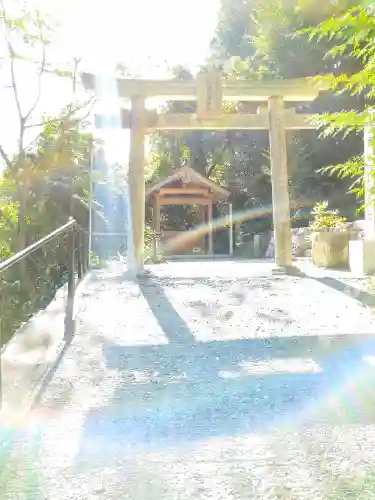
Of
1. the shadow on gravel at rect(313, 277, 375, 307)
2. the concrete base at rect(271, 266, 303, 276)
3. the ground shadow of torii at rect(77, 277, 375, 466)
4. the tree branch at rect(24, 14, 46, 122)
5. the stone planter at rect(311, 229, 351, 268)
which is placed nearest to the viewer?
the ground shadow of torii at rect(77, 277, 375, 466)

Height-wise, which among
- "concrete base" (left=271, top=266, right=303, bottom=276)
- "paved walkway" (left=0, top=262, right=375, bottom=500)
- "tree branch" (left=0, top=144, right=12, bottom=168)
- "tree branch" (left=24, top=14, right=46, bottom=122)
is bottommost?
"paved walkway" (left=0, top=262, right=375, bottom=500)

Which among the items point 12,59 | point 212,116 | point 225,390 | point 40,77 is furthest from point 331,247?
point 12,59

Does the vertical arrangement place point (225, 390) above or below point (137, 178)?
below

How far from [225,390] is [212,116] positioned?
5919 mm

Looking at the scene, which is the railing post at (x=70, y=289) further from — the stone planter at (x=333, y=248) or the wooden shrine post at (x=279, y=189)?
the stone planter at (x=333, y=248)

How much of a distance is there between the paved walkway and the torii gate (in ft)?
11.2

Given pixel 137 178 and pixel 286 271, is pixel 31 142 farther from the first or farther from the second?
pixel 286 271

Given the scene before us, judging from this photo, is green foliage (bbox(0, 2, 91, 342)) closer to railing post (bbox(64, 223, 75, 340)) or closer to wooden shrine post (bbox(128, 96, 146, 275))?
wooden shrine post (bbox(128, 96, 146, 275))

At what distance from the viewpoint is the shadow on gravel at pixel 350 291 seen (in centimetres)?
517

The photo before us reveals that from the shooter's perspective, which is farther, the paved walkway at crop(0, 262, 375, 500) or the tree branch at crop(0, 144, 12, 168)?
the tree branch at crop(0, 144, 12, 168)

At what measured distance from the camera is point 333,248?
8.52 metres

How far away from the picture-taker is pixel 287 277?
284 inches

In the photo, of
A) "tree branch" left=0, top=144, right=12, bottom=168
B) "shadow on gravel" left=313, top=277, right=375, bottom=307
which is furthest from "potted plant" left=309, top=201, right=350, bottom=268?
"tree branch" left=0, top=144, right=12, bottom=168

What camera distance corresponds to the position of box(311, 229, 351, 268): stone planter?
8.48 metres
